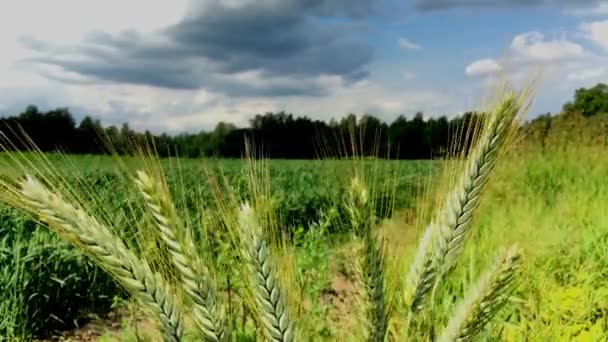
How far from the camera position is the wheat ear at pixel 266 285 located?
129 centimetres

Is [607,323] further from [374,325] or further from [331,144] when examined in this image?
[374,325]

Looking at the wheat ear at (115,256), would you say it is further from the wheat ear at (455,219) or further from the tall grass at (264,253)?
the wheat ear at (455,219)

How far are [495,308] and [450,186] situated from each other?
252mm

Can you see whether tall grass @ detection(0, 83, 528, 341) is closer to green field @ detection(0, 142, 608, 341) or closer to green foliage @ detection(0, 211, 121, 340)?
green field @ detection(0, 142, 608, 341)

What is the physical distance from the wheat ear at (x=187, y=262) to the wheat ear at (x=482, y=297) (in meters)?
0.39

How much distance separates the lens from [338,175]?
5.26ft

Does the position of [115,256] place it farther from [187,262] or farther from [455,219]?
[455,219]

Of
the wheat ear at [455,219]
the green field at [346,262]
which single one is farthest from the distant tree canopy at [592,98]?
the wheat ear at [455,219]

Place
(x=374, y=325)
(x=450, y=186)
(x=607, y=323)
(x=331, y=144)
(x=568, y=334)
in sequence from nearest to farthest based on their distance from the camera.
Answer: (x=374, y=325) → (x=450, y=186) → (x=331, y=144) → (x=568, y=334) → (x=607, y=323)

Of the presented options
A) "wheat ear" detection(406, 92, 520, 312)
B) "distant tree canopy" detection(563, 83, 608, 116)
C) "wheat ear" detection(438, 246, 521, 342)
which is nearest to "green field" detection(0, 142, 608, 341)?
"wheat ear" detection(406, 92, 520, 312)

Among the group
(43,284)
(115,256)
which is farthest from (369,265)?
(43,284)

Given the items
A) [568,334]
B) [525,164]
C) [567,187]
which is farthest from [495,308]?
[525,164]

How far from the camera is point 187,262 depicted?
1245 millimetres

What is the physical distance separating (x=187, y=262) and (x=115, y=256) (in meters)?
0.12
